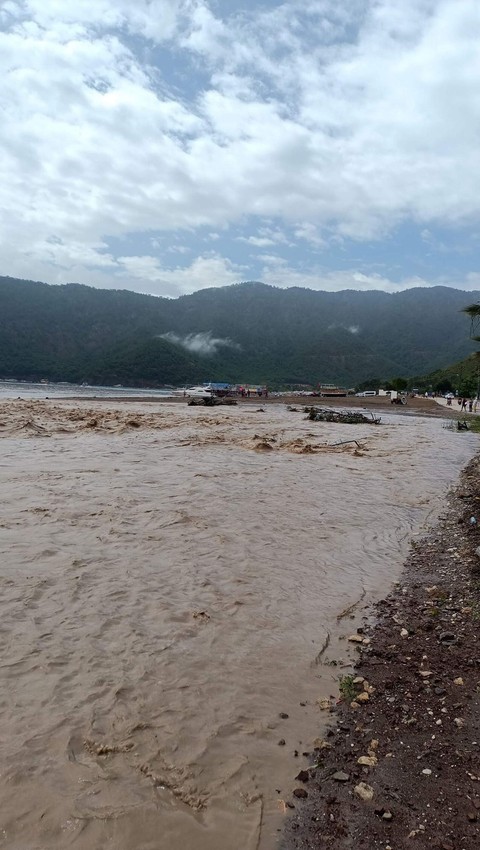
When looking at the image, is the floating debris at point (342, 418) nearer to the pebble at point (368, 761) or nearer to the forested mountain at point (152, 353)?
the pebble at point (368, 761)

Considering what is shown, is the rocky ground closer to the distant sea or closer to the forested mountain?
the distant sea

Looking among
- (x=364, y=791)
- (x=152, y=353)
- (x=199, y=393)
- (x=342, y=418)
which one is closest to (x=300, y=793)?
(x=364, y=791)

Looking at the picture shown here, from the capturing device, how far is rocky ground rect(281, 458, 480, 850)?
2.78 m

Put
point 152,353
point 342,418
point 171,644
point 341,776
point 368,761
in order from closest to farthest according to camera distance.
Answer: point 341,776 → point 368,761 → point 171,644 → point 342,418 → point 152,353

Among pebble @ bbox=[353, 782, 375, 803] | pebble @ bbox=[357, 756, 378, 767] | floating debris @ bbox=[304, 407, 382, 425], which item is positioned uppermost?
pebble @ bbox=[353, 782, 375, 803]

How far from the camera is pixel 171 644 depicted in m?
4.80

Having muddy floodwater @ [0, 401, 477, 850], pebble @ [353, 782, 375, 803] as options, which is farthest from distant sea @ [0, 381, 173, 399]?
pebble @ [353, 782, 375, 803]

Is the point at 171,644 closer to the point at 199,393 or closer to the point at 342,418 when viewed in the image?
the point at 342,418

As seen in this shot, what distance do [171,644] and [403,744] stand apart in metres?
2.32

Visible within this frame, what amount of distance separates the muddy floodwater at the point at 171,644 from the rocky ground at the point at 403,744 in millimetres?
239

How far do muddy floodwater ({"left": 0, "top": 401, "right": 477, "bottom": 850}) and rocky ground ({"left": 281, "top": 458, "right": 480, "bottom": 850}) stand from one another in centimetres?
24

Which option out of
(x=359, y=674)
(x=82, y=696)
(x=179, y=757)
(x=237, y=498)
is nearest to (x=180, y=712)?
(x=179, y=757)

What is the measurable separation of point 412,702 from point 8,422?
2540 centimetres

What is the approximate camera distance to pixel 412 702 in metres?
3.95
